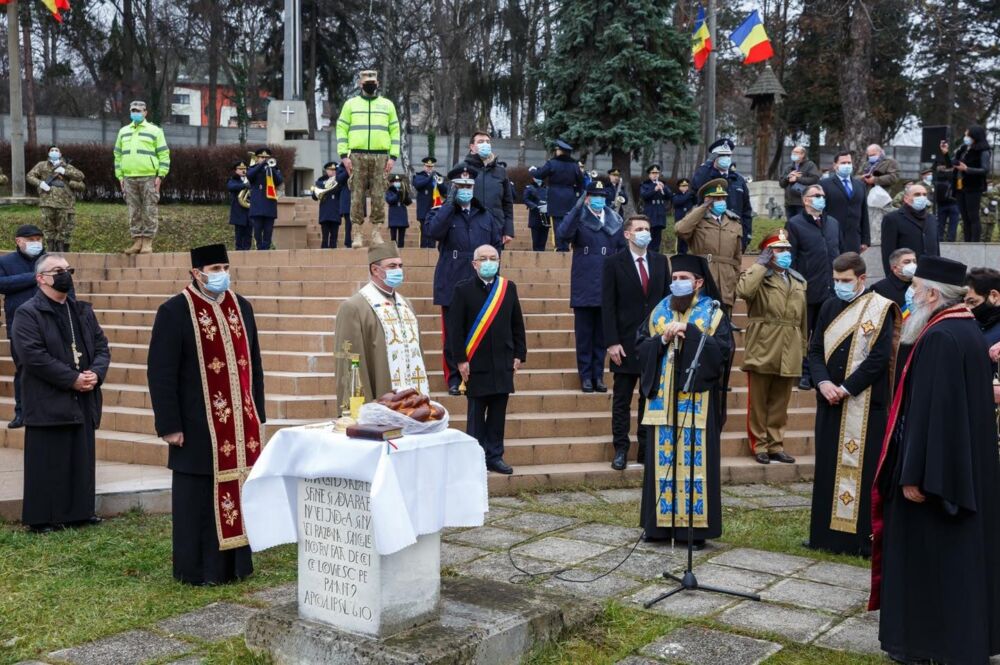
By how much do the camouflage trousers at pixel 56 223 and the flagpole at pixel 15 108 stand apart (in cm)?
619

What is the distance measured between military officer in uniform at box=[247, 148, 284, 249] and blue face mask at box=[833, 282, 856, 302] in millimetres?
11460

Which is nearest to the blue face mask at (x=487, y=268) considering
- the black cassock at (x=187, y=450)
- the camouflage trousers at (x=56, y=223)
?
the black cassock at (x=187, y=450)

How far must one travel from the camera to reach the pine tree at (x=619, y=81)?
25125 millimetres

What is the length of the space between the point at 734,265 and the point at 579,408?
245cm

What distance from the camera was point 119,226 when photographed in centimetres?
2005

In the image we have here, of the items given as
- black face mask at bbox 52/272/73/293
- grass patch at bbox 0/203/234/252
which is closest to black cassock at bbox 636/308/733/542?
black face mask at bbox 52/272/73/293

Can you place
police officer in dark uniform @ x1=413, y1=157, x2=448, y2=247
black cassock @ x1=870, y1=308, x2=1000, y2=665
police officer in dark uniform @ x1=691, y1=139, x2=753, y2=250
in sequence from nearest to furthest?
black cassock @ x1=870, y1=308, x2=1000, y2=665, police officer in dark uniform @ x1=691, y1=139, x2=753, y2=250, police officer in dark uniform @ x1=413, y1=157, x2=448, y2=247

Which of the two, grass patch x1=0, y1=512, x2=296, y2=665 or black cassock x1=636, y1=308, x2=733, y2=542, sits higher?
black cassock x1=636, y1=308, x2=733, y2=542

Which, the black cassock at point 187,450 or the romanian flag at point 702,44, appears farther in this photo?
the romanian flag at point 702,44

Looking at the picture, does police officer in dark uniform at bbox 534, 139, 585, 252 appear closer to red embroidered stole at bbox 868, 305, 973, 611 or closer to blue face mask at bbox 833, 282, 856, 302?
blue face mask at bbox 833, 282, 856, 302

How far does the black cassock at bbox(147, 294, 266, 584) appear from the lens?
630 cm

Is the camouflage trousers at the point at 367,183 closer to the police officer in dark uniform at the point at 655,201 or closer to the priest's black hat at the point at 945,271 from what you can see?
the police officer in dark uniform at the point at 655,201

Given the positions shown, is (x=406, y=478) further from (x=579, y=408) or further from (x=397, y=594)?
(x=579, y=408)

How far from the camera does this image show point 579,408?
1032 cm
